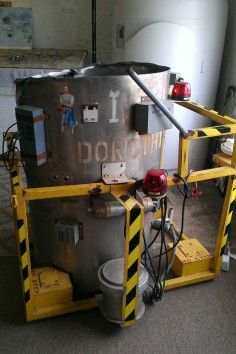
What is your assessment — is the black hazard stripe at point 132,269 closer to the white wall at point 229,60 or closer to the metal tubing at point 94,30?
the white wall at point 229,60

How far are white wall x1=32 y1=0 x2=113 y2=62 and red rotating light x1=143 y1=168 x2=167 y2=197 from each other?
336 cm

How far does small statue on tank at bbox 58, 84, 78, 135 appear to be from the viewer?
159 centimetres

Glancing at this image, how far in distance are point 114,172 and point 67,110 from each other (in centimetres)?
42

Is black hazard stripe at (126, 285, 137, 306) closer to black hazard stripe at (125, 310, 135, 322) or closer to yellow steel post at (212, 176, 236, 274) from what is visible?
black hazard stripe at (125, 310, 135, 322)

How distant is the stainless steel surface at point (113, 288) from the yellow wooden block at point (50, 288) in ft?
0.74

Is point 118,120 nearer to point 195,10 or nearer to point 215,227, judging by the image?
point 215,227

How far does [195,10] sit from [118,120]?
76.0 inches

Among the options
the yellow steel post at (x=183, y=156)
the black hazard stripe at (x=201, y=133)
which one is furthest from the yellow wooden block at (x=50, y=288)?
the black hazard stripe at (x=201, y=133)

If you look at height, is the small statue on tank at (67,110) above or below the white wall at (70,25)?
below

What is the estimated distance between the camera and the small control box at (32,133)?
1.52m

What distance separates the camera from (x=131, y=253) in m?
1.61

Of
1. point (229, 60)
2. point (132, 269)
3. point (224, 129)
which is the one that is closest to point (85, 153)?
point (132, 269)

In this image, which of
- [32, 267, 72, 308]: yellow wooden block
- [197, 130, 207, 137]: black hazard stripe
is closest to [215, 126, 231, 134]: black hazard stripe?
[197, 130, 207, 137]: black hazard stripe

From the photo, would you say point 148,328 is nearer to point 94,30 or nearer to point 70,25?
point 94,30
